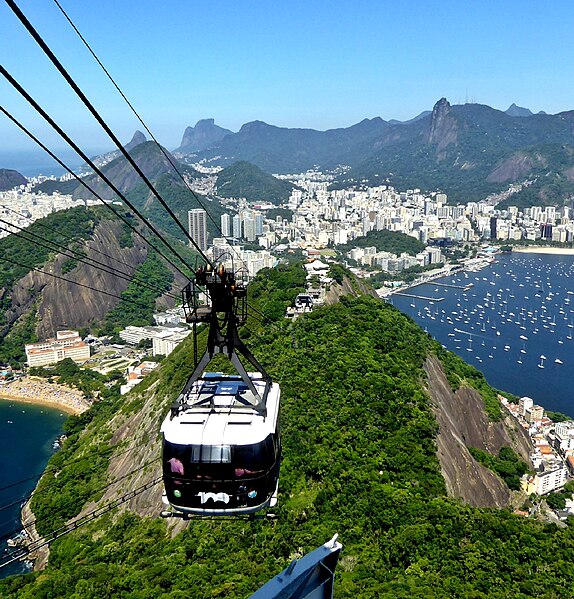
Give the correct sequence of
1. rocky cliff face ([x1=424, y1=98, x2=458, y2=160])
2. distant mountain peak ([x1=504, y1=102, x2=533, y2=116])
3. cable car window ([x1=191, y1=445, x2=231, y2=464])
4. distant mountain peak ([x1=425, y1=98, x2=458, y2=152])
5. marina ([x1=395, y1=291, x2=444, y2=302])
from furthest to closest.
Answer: distant mountain peak ([x1=504, y1=102, x2=533, y2=116]) < distant mountain peak ([x1=425, y1=98, x2=458, y2=152]) < rocky cliff face ([x1=424, y1=98, x2=458, y2=160]) < marina ([x1=395, y1=291, x2=444, y2=302]) < cable car window ([x1=191, y1=445, x2=231, y2=464])

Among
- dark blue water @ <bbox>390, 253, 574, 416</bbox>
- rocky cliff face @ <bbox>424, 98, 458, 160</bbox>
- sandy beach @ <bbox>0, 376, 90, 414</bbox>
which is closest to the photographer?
sandy beach @ <bbox>0, 376, 90, 414</bbox>

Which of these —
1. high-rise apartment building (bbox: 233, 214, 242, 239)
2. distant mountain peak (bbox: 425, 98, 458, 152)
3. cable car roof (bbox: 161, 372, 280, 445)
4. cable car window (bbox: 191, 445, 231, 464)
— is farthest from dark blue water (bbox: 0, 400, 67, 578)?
distant mountain peak (bbox: 425, 98, 458, 152)

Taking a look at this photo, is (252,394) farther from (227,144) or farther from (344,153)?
(227,144)

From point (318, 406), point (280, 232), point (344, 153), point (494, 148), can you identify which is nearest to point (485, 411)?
point (318, 406)

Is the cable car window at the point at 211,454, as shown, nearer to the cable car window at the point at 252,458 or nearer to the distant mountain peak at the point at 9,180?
the cable car window at the point at 252,458

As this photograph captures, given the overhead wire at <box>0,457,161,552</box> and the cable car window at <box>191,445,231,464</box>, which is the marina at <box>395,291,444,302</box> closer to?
the overhead wire at <box>0,457,161,552</box>
